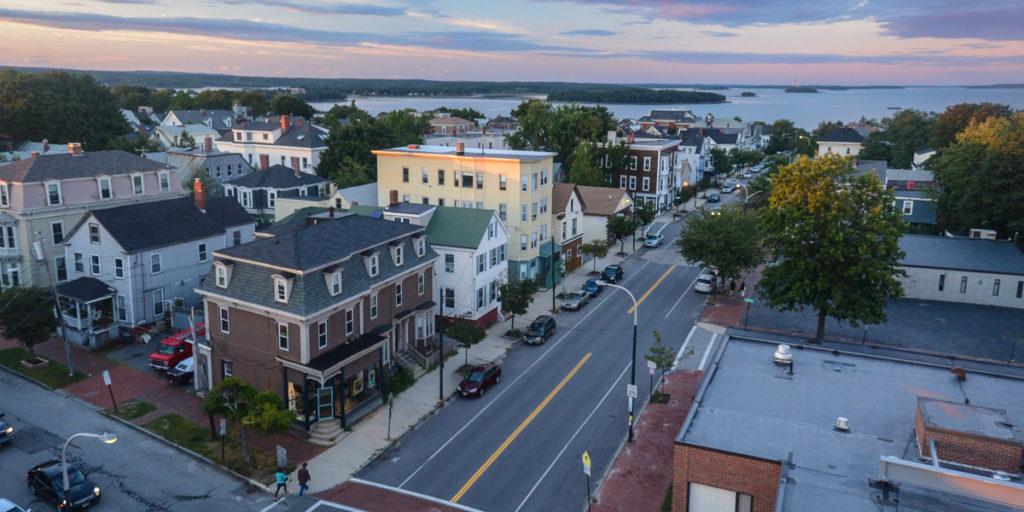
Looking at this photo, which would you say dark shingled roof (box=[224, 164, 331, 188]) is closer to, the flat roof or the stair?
the stair

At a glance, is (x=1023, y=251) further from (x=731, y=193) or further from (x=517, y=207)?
(x=731, y=193)

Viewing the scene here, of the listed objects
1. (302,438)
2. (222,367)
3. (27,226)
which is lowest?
(302,438)

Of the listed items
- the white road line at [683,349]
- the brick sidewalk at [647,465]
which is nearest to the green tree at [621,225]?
the white road line at [683,349]

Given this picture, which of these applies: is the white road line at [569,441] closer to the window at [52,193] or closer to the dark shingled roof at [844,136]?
the window at [52,193]

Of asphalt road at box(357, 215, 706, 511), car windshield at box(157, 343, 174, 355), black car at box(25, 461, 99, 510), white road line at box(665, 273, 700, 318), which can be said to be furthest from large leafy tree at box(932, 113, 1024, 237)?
black car at box(25, 461, 99, 510)

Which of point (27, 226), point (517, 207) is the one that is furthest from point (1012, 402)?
point (27, 226)
